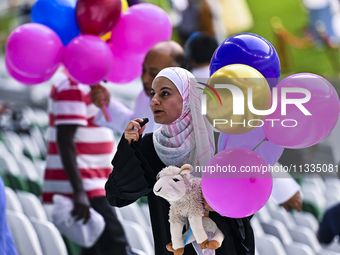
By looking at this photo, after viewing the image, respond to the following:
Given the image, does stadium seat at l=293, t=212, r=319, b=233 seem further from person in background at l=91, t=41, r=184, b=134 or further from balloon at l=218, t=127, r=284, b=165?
balloon at l=218, t=127, r=284, b=165

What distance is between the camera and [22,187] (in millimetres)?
2893

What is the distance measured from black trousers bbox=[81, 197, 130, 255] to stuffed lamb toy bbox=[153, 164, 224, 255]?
2.90 ft

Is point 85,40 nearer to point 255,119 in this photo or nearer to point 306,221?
point 255,119

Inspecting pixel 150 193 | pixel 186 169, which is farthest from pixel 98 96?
pixel 186 169

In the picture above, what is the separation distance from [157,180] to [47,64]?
92 cm

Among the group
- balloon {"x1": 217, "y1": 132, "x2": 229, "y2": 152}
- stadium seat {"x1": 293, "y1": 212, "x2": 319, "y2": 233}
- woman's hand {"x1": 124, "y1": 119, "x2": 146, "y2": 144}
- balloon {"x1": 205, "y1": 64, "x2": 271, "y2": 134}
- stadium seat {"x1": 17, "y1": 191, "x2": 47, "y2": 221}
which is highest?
balloon {"x1": 205, "y1": 64, "x2": 271, "y2": 134}

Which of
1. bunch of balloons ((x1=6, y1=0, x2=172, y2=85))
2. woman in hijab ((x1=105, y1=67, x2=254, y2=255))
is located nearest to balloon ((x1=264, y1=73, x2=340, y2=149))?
woman in hijab ((x1=105, y1=67, x2=254, y2=255))

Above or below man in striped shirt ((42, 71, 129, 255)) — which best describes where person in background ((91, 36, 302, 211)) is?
above

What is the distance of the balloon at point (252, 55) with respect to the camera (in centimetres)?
130

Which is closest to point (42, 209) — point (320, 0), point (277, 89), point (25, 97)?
point (277, 89)

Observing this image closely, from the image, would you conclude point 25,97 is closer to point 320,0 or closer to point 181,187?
point 320,0

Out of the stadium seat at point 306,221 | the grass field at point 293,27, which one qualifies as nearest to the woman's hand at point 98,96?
the stadium seat at point 306,221

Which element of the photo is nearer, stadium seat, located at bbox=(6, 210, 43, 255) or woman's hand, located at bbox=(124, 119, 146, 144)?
woman's hand, located at bbox=(124, 119, 146, 144)

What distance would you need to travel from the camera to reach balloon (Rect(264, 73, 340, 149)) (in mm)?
1187
